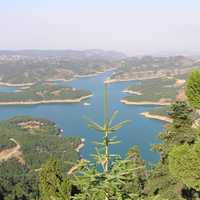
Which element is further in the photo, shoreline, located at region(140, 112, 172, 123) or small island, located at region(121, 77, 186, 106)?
small island, located at region(121, 77, 186, 106)

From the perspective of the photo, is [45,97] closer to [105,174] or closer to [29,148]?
[29,148]

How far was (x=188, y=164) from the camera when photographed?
37.6ft

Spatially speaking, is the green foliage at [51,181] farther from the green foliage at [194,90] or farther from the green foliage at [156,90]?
the green foliage at [156,90]

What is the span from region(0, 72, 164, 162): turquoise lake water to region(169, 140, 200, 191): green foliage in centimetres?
4020

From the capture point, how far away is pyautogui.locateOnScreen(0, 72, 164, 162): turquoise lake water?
213ft

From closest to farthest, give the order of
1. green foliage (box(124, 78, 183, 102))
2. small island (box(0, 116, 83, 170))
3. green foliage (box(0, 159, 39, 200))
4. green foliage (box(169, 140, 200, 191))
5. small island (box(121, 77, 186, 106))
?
green foliage (box(169, 140, 200, 191)) → green foliage (box(0, 159, 39, 200)) → small island (box(0, 116, 83, 170)) → small island (box(121, 77, 186, 106)) → green foliage (box(124, 78, 183, 102))

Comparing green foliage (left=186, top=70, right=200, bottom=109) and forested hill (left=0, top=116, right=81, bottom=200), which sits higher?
green foliage (left=186, top=70, right=200, bottom=109)

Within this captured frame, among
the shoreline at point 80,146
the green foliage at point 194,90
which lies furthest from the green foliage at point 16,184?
the green foliage at point 194,90

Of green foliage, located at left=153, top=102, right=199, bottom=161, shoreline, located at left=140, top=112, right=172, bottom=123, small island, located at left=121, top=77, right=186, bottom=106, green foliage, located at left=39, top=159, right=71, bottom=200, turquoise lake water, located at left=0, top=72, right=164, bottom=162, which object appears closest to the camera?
green foliage, located at left=39, top=159, right=71, bottom=200

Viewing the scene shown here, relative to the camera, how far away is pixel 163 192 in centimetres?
1641

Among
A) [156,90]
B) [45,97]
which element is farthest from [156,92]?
[45,97]

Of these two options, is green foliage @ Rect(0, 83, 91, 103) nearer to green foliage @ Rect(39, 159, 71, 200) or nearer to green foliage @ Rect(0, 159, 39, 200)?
green foliage @ Rect(0, 159, 39, 200)

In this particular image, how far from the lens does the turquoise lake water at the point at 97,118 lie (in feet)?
213

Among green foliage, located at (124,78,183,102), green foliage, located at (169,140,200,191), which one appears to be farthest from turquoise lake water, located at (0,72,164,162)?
green foliage, located at (169,140,200,191)
